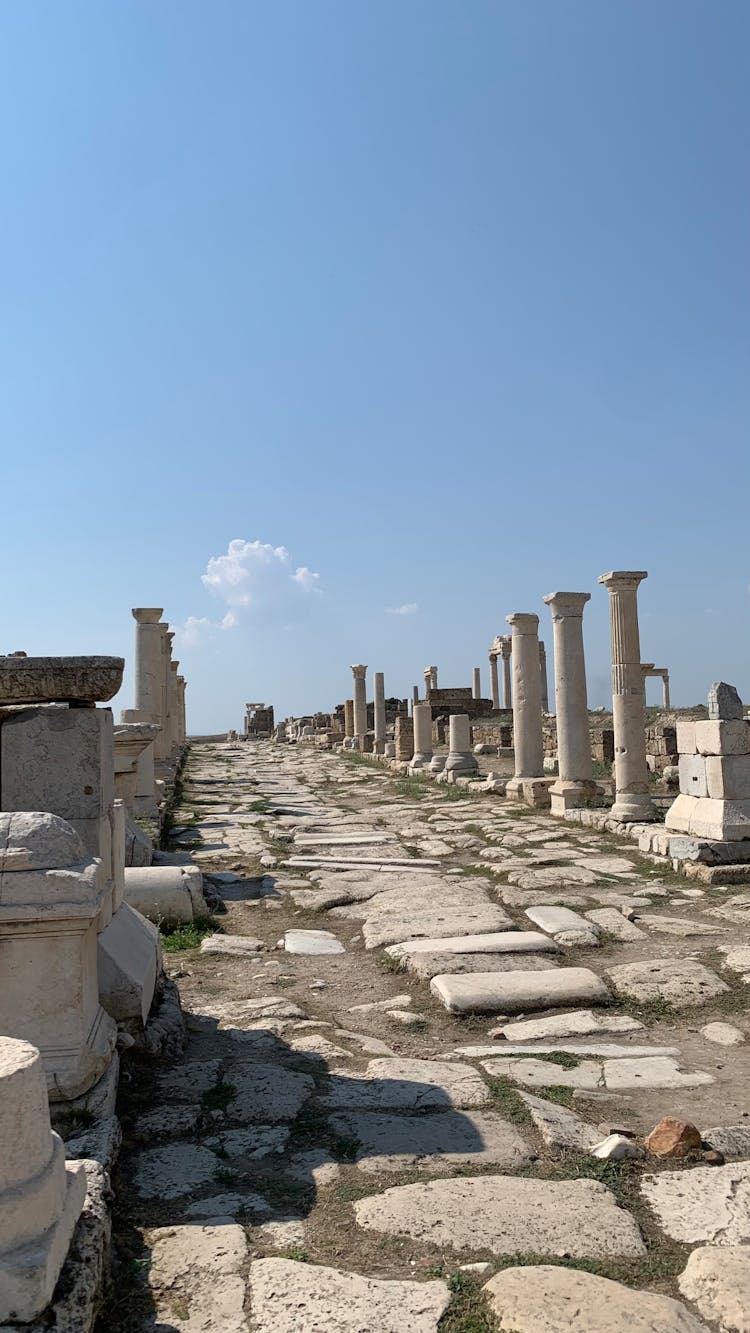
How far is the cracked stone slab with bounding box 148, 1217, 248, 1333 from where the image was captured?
7.20ft

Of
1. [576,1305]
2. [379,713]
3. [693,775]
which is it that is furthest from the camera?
[379,713]

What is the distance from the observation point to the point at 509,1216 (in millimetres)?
2645

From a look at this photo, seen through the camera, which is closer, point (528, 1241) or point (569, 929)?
point (528, 1241)

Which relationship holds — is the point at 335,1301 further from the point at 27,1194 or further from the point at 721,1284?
the point at 721,1284

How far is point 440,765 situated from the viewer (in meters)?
21.2

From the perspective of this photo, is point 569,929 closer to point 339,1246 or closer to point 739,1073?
point 739,1073

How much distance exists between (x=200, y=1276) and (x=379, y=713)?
2791 centimetres

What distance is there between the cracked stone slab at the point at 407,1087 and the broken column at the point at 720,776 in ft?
17.4

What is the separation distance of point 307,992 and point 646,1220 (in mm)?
2821

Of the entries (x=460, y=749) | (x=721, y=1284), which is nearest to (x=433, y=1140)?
(x=721, y=1284)

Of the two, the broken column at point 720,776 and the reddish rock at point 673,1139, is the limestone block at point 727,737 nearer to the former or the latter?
the broken column at point 720,776

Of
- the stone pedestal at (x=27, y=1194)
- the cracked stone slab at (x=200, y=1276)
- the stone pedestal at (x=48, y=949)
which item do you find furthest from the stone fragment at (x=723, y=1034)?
the stone pedestal at (x=27, y=1194)

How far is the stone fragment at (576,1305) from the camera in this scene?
213cm

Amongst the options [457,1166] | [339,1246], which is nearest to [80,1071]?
[339,1246]
